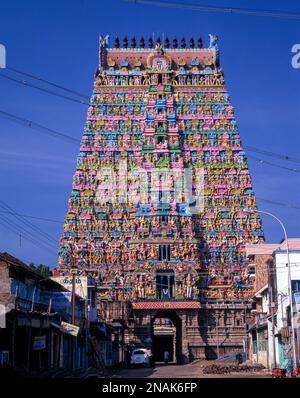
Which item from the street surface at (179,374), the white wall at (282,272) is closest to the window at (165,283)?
the street surface at (179,374)

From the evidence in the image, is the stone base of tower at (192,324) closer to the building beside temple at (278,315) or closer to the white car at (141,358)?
the white car at (141,358)

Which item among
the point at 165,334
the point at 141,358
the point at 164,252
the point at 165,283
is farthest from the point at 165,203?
the point at 165,334

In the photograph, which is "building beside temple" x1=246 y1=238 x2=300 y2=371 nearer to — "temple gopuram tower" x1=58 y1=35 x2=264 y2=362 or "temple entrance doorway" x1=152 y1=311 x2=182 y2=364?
"temple gopuram tower" x1=58 y1=35 x2=264 y2=362

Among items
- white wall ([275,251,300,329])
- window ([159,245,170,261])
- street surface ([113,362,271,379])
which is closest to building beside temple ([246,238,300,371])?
white wall ([275,251,300,329])

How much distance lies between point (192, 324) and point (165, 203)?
18.0 metres

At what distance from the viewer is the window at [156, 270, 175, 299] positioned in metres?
86.8

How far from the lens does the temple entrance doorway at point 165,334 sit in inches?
3634

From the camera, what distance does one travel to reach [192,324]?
84.2 metres

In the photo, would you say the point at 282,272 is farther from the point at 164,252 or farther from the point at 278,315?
the point at 164,252

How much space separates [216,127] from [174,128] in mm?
6692

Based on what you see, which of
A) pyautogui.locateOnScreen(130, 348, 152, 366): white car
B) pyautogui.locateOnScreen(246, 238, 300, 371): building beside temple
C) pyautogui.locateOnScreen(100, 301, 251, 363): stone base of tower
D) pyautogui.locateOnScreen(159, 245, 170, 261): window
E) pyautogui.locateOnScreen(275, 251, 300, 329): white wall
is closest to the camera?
pyautogui.locateOnScreen(246, 238, 300, 371): building beside temple

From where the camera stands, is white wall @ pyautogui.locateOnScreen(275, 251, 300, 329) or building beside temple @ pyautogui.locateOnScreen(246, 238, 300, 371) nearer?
building beside temple @ pyautogui.locateOnScreen(246, 238, 300, 371)

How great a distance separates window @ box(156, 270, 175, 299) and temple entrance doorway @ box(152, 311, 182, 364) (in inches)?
135

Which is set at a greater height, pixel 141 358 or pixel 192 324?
pixel 192 324
